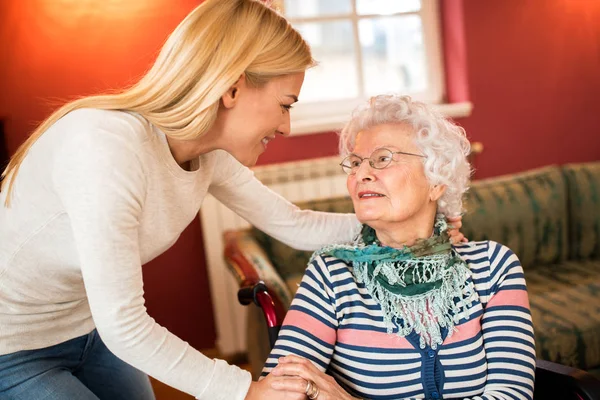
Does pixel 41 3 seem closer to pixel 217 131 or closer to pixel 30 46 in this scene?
pixel 30 46

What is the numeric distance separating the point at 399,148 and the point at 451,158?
0.13 meters

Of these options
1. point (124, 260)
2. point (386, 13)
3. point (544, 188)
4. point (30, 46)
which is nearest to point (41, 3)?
point (30, 46)

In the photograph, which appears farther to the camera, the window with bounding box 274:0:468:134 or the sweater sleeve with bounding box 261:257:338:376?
the window with bounding box 274:0:468:134

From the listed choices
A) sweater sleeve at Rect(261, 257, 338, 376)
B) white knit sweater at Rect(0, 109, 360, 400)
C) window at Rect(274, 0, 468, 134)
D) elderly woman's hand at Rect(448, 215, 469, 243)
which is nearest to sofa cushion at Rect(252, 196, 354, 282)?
window at Rect(274, 0, 468, 134)

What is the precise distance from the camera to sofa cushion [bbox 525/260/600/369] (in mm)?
2316

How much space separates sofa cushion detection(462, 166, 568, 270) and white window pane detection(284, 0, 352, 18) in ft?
4.31

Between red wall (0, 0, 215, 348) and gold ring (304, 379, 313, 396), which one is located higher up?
red wall (0, 0, 215, 348)

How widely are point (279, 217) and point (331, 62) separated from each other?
6.74 ft

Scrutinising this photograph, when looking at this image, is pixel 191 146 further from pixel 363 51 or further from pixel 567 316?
pixel 363 51

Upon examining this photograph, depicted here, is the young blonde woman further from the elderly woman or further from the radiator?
the radiator

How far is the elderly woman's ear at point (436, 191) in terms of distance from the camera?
1.56m

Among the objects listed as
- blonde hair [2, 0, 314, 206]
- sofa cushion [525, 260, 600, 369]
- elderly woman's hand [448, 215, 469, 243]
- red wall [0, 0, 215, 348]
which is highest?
red wall [0, 0, 215, 348]

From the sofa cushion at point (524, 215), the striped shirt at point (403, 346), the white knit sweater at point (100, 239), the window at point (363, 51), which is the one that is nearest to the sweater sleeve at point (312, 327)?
the striped shirt at point (403, 346)

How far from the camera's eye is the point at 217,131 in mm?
1287
